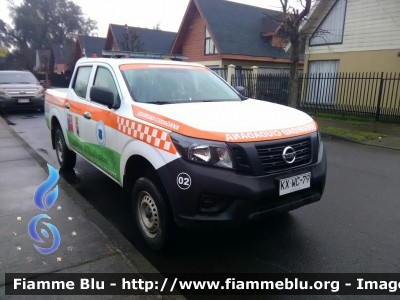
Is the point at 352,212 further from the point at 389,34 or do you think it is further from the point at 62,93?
the point at 389,34

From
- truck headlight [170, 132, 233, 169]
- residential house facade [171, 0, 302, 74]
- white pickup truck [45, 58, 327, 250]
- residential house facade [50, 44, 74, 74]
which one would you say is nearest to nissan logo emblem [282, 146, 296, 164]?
white pickup truck [45, 58, 327, 250]

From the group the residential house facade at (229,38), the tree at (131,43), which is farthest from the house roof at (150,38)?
the residential house facade at (229,38)

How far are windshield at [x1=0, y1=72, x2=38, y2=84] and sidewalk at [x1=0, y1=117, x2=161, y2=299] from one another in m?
11.6

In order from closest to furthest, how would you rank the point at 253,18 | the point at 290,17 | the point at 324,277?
the point at 324,277
the point at 290,17
the point at 253,18

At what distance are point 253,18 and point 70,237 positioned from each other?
26030 millimetres

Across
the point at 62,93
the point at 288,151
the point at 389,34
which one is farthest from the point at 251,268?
the point at 389,34

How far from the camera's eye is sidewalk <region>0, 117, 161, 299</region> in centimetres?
292

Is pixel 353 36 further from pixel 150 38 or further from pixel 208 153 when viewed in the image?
pixel 150 38

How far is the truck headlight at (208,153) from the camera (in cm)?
284

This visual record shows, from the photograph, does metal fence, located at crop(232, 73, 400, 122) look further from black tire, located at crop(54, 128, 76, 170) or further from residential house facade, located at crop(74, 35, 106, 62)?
residential house facade, located at crop(74, 35, 106, 62)

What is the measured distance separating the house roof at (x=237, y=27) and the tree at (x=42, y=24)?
1905 inches

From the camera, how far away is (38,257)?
3.09 m

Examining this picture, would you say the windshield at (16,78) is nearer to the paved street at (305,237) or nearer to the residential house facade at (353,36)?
the paved street at (305,237)

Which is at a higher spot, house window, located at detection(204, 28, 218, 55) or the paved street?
house window, located at detection(204, 28, 218, 55)
